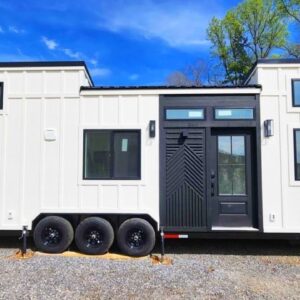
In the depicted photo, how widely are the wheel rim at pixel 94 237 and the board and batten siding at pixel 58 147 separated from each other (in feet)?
1.24

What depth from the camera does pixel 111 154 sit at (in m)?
7.21

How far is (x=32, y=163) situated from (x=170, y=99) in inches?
113

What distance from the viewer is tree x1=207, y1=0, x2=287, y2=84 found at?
969 inches

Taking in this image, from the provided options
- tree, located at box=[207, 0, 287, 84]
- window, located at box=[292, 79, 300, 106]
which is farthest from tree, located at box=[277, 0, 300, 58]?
window, located at box=[292, 79, 300, 106]

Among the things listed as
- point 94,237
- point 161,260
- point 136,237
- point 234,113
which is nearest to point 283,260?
point 161,260

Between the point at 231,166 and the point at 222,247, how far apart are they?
67.8 inches

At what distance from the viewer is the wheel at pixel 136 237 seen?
6945mm

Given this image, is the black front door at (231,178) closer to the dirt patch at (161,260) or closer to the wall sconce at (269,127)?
the wall sconce at (269,127)

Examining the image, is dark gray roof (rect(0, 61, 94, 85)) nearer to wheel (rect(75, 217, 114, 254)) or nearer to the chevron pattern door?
the chevron pattern door

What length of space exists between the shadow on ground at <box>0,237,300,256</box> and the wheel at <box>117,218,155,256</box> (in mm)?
390

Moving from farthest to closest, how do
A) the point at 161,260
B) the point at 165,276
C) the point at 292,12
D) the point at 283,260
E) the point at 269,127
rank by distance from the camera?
the point at 292,12 < the point at 269,127 < the point at 283,260 < the point at 161,260 < the point at 165,276

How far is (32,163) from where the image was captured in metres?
7.26

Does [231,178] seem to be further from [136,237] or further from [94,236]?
[94,236]

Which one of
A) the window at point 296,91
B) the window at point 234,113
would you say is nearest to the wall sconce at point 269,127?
the window at point 234,113
